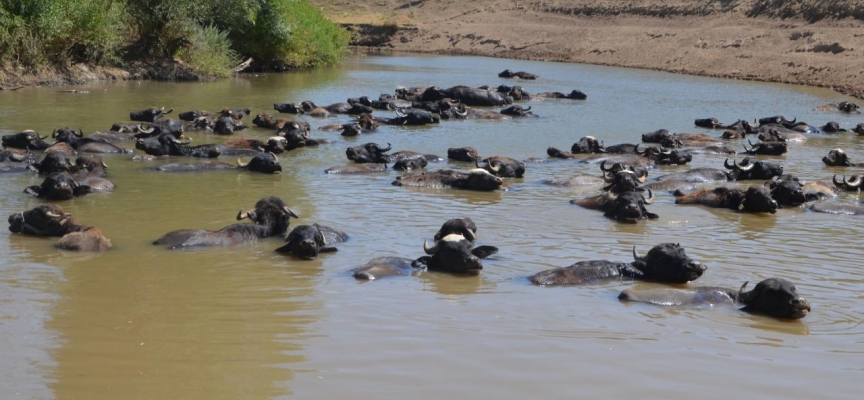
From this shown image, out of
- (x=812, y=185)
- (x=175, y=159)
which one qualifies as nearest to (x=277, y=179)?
(x=175, y=159)

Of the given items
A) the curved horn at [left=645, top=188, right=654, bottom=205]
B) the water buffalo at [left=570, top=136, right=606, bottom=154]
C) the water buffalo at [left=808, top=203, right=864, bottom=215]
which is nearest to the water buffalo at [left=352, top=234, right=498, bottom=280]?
the curved horn at [left=645, top=188, right=654, bottom=205]

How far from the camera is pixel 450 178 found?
43.1 feet

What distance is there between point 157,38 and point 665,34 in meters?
22.3

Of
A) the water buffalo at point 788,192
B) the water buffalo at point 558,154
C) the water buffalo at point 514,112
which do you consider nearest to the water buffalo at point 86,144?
the water buffalo at point 558,154

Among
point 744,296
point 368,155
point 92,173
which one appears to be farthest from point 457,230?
point 368,155

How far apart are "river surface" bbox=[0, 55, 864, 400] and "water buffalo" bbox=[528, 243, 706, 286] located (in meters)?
0.15

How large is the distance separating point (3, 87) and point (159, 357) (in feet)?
63.8

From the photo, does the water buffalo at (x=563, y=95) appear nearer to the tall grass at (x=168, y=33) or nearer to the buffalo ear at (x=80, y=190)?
the tall grass at (x=168, y=33)

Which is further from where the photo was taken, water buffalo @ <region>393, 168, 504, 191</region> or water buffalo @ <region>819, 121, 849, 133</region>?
water buffalo @ <region>819, 121, 849, 133</region>

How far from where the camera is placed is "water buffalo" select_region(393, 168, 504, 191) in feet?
42.1

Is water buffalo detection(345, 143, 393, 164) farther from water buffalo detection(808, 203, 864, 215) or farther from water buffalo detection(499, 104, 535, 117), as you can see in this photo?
water buffalo detection(499, 104, 535, 117)

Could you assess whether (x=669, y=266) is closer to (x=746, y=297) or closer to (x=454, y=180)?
(x=746, y=297)

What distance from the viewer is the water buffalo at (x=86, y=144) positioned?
14.7 meters

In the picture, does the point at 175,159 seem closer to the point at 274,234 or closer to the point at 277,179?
the point at 277,179
